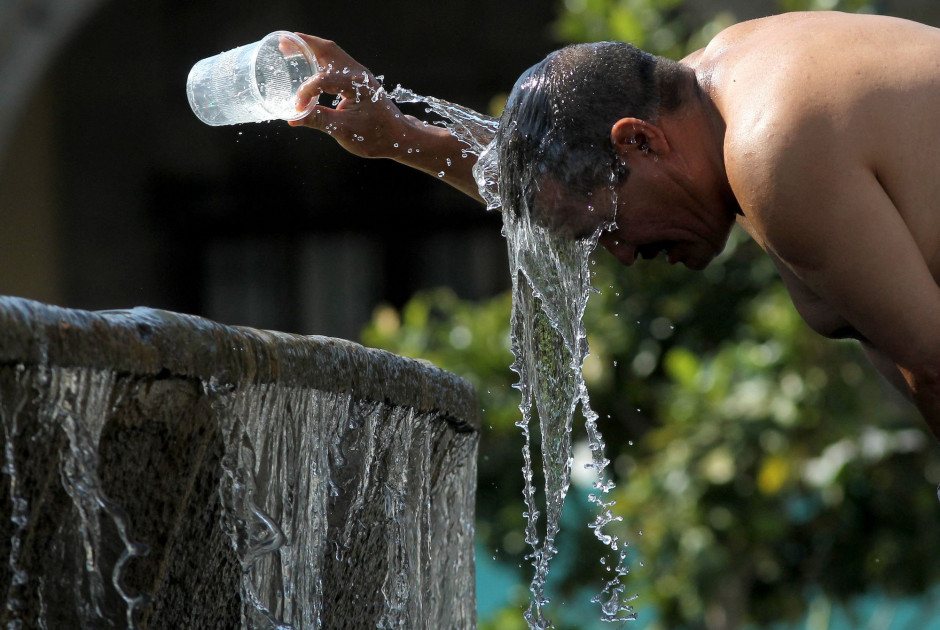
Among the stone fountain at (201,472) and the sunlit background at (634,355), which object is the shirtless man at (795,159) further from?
the sunlit background at (634,355)

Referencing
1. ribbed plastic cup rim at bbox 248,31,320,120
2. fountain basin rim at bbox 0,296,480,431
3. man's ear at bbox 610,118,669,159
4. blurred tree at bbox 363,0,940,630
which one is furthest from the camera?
blurred tree at bbox 363,0,940,630

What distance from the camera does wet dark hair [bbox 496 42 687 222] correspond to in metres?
2.25

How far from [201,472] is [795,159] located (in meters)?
0.95

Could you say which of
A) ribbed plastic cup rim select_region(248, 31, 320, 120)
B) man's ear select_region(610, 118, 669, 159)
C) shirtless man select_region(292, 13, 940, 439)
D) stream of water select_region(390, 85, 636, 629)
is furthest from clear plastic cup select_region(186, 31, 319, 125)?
man's ear select_region(610, 118, 669, 159)

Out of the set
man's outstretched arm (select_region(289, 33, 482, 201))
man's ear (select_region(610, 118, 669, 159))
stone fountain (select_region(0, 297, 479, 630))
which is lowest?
stone fountain (select_region(0, 297, 479, 630))

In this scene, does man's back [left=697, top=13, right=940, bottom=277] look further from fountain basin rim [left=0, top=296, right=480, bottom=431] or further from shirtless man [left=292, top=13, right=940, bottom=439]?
fountain basin rim [left=0, top=296, right=480, bottom=431]

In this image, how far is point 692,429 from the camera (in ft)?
15.9

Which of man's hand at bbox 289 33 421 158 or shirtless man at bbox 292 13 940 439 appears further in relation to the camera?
man's hand at bbox 289 33 421 158

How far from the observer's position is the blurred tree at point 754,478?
15.3 ft

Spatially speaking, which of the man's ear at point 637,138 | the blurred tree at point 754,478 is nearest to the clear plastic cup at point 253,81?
the man's ear at point 637,138

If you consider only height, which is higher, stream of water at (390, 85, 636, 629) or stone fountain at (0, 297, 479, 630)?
stream of water at (390, 85, 636, 629)

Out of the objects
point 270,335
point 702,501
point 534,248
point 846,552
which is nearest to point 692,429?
Answer: point 702,501

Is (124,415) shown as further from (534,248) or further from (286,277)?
(286,277)

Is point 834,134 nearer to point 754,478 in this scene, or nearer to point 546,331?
point 546,331
